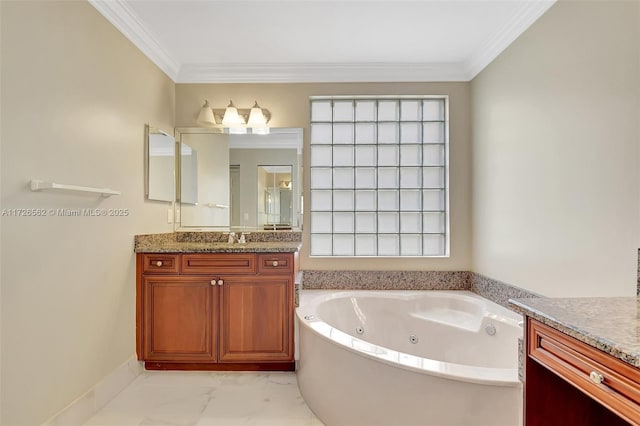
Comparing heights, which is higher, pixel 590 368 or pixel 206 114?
pixel 206 114

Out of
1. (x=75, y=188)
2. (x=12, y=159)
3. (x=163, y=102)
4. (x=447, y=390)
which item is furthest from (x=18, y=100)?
(x=447, y=390)

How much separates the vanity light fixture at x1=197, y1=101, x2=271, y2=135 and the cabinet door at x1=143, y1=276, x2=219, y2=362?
133 centimetres

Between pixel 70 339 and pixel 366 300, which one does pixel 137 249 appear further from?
pixel 366 300

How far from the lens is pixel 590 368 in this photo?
0.80 metres

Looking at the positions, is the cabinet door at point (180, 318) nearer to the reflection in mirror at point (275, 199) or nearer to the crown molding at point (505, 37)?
the reflection in mirror at point (275, 199)

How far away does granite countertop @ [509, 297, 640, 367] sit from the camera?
0.73 meters

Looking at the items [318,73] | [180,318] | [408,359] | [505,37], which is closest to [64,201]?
[180,318]

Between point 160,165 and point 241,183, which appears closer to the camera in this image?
point 160,165

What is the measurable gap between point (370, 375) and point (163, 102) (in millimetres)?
2484

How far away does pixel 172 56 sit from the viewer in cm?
258

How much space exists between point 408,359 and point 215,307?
53.9 inches

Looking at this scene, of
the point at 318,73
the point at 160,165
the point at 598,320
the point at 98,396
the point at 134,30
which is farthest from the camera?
the point at 318,73

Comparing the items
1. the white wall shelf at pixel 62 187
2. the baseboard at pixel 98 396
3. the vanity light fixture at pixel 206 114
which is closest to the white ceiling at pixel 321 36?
the vanity light fixture at pixel 206 114

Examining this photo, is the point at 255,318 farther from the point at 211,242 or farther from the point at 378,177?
the point at 378,177
